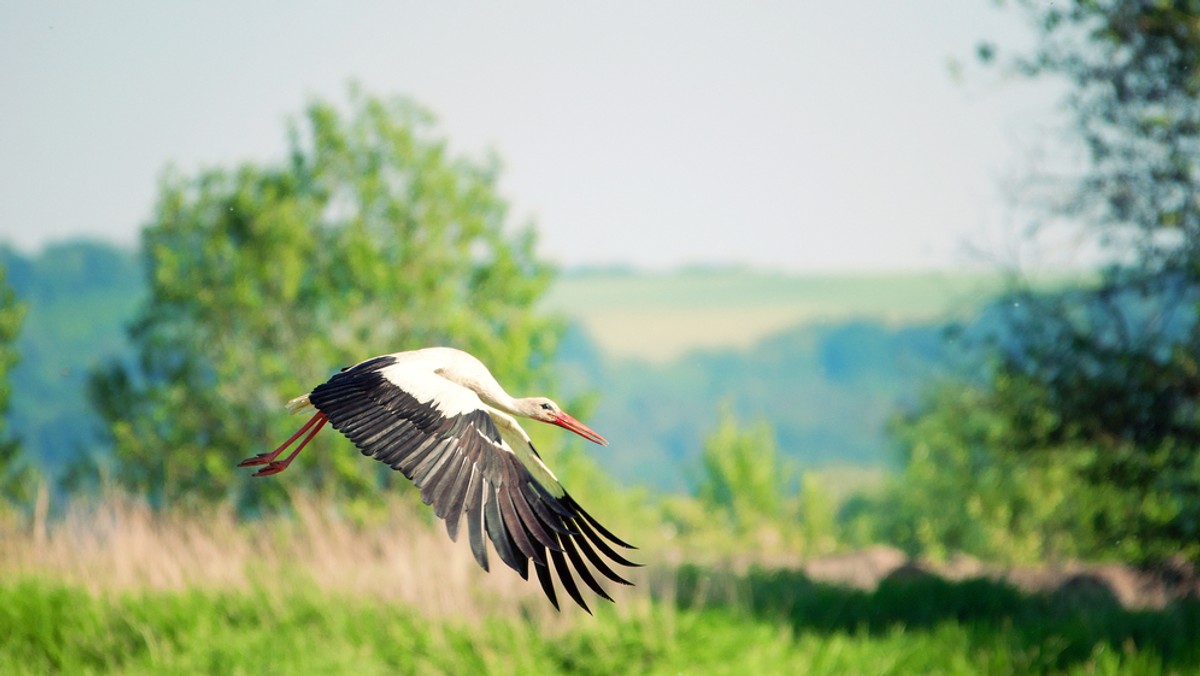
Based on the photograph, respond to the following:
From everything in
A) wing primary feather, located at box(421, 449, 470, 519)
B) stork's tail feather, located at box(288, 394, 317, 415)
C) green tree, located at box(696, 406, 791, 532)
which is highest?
stork's tail feather, located at box(288, 394, 317, 415)

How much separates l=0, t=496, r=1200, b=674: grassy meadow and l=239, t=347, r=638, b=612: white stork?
546 centimetres

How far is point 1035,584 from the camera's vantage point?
1131 centimetres

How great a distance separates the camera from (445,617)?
8.41m

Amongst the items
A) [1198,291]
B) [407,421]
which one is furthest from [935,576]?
[407,421]

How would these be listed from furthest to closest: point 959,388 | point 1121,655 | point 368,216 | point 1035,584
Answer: point 368,216 < point 1035,584 < point 959,388 < point 1121,655

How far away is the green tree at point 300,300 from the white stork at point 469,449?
8.64m

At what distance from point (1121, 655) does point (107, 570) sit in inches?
314

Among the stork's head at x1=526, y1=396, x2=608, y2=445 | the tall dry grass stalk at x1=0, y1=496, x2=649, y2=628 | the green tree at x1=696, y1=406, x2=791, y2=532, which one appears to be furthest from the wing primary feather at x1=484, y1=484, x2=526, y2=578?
the green tree at x1=696, y1=406, x2=791, y2=532

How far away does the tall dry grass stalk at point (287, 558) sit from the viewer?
28.6ft

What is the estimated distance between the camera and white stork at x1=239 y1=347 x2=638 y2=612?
6.64ft

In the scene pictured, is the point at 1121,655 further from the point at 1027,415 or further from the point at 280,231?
the point at 280,231

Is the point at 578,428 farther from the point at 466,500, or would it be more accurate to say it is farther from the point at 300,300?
the point at 300,300

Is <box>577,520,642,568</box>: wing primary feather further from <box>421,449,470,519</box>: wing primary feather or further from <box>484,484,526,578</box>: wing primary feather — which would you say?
<box>421,449,470,519</box>: wing primary feather

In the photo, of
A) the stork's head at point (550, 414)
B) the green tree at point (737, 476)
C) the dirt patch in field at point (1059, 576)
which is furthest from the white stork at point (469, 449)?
the green tree at point (737, 476)
